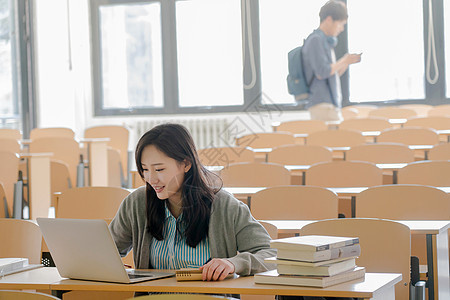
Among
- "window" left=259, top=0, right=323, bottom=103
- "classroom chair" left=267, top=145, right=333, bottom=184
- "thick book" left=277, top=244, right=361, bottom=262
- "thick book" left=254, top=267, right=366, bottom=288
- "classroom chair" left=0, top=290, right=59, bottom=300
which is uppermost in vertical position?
"window" left=259, top=0, right=323, bottom=103

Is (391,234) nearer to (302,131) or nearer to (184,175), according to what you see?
A: (184,175)

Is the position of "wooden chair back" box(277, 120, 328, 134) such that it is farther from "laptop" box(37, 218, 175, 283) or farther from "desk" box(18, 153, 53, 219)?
"laptop" box(37, 218, 175, 283)

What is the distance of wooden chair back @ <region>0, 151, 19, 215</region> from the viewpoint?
575cm

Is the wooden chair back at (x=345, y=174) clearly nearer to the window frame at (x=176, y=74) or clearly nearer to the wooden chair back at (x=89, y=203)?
the wooden chair back at (x=89, y=203)

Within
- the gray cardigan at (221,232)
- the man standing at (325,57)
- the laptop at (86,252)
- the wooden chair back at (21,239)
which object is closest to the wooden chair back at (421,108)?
the man standing at (325,57)

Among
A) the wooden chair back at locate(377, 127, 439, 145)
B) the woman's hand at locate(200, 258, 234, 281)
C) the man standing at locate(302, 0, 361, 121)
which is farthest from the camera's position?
the man standing at locate(302, 0, 361, 121)

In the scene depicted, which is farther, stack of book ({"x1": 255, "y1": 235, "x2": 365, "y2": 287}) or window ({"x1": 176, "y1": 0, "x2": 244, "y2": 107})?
window ({"x1": 176, "y1": 0, "x2": 244, "y2": 107})

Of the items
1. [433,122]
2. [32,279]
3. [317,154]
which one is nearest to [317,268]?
[32,279]

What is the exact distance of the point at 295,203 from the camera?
3.63 m

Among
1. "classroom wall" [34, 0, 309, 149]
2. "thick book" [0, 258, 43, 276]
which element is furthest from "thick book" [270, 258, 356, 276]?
"classroom wall" [34, 0, 309, 149]

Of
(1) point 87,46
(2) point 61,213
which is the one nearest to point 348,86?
(1) point 87,46

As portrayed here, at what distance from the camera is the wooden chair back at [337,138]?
6.62 metres

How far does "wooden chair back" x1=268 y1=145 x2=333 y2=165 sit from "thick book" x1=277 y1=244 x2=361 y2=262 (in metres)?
3.55

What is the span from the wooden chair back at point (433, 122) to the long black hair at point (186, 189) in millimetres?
5210
